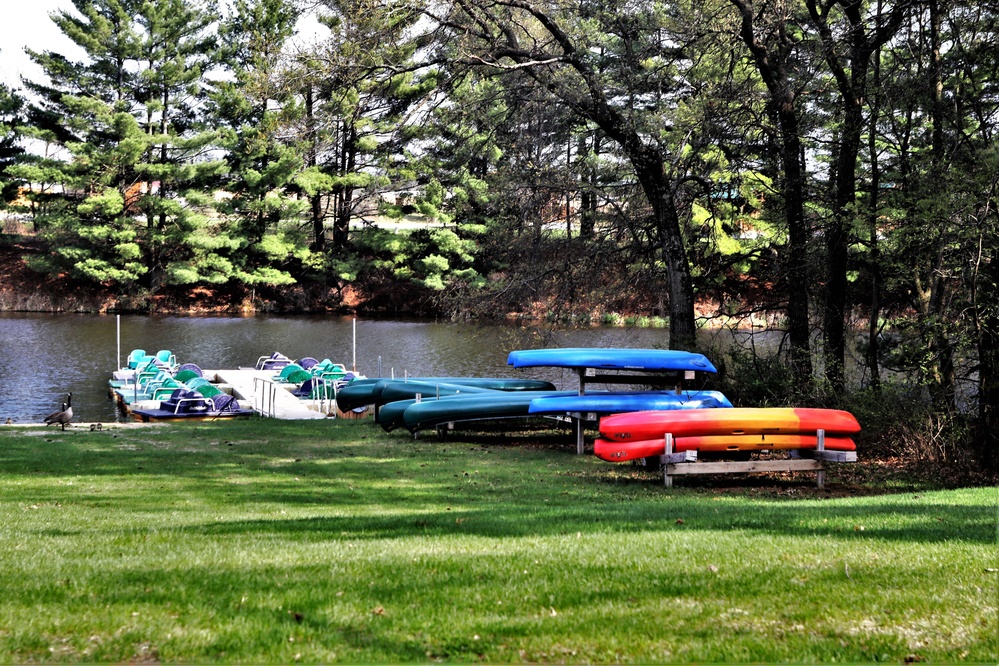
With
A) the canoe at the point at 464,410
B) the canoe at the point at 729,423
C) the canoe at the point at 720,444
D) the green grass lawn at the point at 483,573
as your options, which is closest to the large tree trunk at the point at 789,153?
the canoe at the point at 729,423

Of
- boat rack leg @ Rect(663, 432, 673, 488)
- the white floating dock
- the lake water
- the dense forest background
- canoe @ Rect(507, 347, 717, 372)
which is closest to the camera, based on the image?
boat rack leg @ Rect(663, 432, 673, 488)

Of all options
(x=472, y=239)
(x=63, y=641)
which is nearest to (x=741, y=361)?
(x=63, y=641)

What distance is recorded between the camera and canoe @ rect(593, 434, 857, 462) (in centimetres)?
1199

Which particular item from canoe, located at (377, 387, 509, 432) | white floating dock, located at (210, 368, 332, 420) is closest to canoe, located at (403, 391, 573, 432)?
canoe, located at (377, 387, 509, 432)

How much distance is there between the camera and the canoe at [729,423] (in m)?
12.2

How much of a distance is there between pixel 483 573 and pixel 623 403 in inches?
360

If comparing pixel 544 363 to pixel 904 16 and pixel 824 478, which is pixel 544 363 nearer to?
pixel 824 478

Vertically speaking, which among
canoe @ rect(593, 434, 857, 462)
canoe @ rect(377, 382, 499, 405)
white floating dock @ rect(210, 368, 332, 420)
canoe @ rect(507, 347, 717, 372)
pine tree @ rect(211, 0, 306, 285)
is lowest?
white floating dock @ rect(210, 368, 332, 420)

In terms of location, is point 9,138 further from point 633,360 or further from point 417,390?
point 633,360

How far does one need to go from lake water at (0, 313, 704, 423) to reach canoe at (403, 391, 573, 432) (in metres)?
3.50

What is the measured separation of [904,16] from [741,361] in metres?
6.05

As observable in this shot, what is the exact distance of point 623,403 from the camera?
48.8ft

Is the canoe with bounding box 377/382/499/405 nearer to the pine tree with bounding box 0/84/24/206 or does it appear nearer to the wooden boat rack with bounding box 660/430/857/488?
the wooden boat rack with bounding box 660/430/857/488

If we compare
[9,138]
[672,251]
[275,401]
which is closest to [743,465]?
[672,251]
